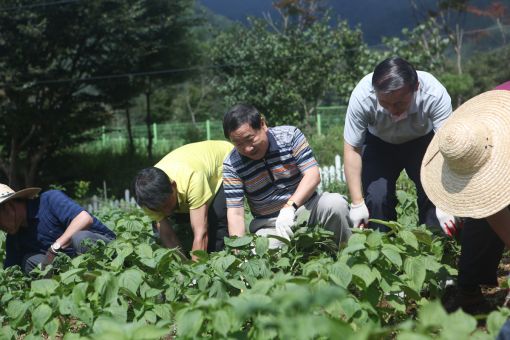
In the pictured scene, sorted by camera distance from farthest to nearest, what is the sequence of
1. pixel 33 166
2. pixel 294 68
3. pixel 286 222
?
pixel 294 68, pixel 33 166, pixel 286 222

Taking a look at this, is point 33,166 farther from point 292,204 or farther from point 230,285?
point 230,285

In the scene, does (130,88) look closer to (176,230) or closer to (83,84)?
(83,84)

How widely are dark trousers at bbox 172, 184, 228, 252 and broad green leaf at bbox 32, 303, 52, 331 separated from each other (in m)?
1.67

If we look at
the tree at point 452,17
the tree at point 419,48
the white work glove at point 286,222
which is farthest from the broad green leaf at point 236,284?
the tree at point 452,17

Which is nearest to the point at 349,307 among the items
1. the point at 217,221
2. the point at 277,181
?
the point at 277,181

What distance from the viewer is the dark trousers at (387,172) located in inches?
134

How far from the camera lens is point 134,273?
99.1 inches

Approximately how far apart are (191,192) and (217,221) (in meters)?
0.37

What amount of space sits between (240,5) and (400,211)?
39.7m

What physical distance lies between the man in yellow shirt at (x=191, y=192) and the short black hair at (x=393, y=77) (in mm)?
1156

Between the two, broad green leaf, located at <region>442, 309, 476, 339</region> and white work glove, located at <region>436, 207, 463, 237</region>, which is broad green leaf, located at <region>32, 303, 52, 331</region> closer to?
broad green leaf, located at <region>442, 309, 476, 339</region>

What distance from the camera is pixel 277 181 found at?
11.7 ft

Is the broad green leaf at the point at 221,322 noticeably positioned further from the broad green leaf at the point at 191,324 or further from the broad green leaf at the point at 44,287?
the broad green leaf at the point at 44,287

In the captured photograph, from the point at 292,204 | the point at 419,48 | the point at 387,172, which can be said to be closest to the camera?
the point at 292,204
